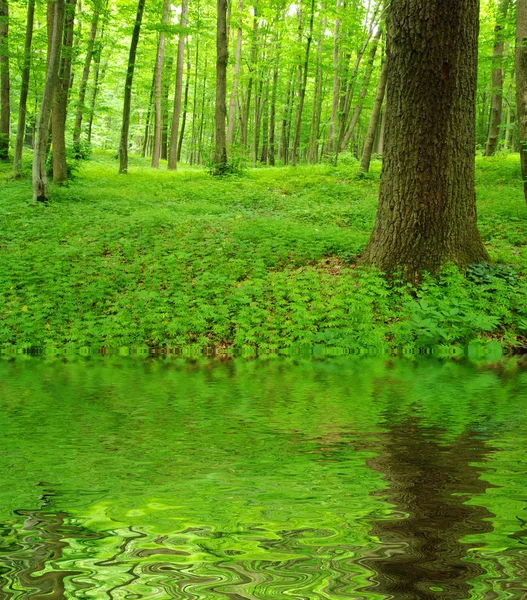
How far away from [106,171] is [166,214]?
10928 mm

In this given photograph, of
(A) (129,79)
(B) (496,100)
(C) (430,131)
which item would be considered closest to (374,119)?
(B) (496,100)

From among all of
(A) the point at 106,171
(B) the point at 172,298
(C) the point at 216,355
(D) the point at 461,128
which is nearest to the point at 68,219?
(B) the point at 172,298

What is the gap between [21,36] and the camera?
64.3ft

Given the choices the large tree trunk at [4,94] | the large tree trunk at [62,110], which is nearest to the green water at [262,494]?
the large tree trunk at [62,110]

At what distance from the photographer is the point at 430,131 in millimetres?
7863

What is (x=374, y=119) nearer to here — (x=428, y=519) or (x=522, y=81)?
(x=522, y=81)

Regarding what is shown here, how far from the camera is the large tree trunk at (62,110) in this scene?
54.3ft

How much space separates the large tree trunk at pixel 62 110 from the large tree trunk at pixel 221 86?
5.22 metres

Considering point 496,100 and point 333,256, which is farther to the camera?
point 496,100

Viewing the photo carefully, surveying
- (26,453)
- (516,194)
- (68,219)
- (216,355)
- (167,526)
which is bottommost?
(216,355)

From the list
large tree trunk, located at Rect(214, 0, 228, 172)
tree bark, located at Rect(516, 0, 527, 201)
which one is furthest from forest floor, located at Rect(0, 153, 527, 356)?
large tree trunk, located at Rect(214, 0, 228, 172)

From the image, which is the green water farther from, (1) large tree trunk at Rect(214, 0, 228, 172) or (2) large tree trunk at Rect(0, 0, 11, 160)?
(2) large tree trunk at Rect(0, 0, 11, 160)

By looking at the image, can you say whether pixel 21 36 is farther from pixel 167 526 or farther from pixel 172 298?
pixel 167 526

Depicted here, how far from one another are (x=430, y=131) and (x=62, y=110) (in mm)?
13187
